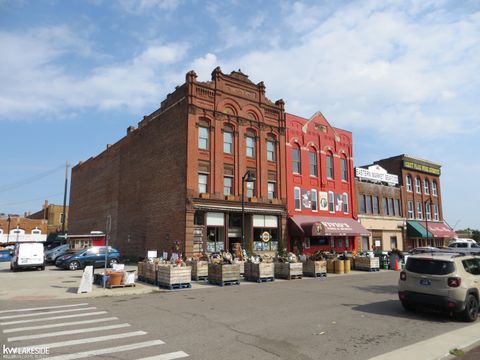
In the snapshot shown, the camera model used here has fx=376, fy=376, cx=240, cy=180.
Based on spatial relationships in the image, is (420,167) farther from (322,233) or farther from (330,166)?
(322,233)

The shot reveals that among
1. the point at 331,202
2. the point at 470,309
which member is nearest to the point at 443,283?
the point at 470,309

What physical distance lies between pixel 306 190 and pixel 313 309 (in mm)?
24081

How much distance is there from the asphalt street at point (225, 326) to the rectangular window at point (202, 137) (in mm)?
16389

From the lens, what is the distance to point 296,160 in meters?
35.2

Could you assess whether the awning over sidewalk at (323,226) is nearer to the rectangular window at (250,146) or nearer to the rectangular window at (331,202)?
the rectangular window at (331,202)

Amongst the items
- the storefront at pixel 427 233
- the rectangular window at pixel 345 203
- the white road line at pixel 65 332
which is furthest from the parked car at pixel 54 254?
the storefront at pixel 427 233

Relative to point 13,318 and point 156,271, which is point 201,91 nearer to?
point 156,271

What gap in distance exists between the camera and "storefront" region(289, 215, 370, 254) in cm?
3216

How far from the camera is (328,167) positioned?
3797 centimetres

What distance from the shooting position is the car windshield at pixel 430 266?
995cm

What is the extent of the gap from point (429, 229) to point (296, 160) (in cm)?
2340

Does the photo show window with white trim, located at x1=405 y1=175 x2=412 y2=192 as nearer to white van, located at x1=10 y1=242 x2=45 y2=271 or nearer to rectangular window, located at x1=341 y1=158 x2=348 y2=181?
rectangular window, located at x1=341 y1=158 x2=348 y2=181

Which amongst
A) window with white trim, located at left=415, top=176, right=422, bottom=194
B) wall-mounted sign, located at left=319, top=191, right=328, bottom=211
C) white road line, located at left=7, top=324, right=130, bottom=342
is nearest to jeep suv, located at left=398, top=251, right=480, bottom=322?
white road line, located at left=7, top=324, right=130, bottom=342

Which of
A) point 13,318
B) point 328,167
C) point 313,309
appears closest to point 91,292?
point 13,318
